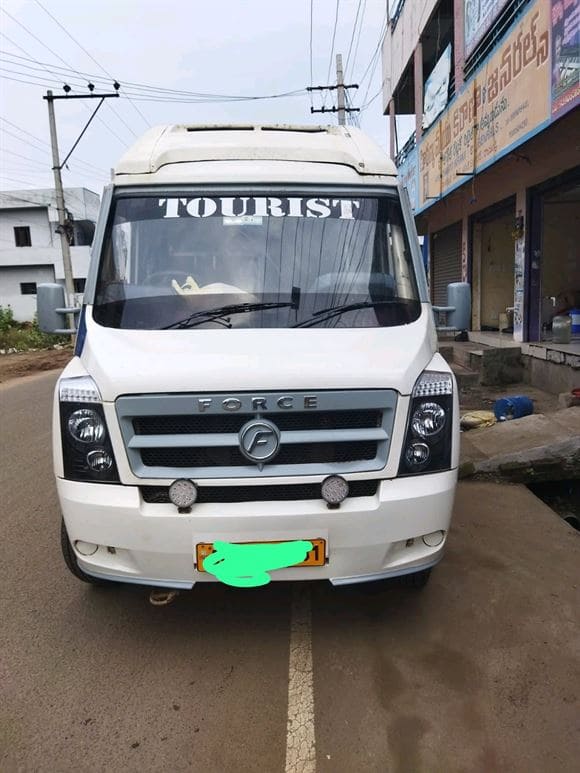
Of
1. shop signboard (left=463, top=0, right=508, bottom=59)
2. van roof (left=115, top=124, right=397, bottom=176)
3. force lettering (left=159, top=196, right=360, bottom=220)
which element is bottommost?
force lettering (left=159, top=196, right=360, bottom=220)

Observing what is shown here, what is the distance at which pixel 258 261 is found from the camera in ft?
11.4

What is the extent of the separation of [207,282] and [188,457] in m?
1.13

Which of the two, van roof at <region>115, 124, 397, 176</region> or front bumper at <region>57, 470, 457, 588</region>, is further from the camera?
van roof at <region>115, 124, 397, 176</region>

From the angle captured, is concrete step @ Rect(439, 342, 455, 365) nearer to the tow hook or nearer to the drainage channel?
the drainage channel

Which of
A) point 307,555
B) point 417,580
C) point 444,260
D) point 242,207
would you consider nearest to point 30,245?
point 444,260

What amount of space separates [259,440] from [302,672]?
1.14 m

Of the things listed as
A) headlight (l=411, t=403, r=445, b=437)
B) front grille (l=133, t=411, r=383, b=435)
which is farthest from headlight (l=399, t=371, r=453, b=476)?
front grille (l=133, t=411, r=383, b=435)

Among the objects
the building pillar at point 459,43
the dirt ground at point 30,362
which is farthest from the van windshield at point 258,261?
the dirt ground at point 30,362

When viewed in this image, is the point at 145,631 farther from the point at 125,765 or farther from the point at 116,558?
the point at 125,765

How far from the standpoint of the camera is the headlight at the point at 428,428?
111 inches

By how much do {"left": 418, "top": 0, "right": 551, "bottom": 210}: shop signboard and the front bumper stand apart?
23.3ft

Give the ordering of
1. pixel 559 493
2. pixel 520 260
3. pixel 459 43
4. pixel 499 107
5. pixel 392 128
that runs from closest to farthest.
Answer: pixel 559 493
pixel 499 107
pixel 520 260
pixel 459 43
pixel 392 128

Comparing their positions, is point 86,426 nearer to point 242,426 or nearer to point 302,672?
point 242,426

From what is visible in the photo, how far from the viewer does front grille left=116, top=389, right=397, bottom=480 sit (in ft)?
8.83
